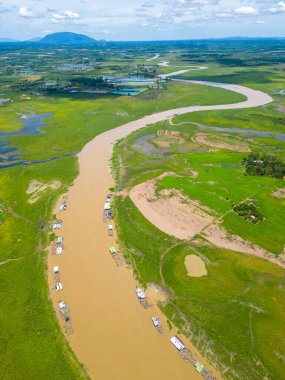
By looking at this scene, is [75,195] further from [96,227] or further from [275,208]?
[275,208]

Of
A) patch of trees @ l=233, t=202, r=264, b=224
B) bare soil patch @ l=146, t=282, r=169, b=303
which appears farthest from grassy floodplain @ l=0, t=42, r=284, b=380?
patch of trees @ l=233, t=202, r=264, b=224

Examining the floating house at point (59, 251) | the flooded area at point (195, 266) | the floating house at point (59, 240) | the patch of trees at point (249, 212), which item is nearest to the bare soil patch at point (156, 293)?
the flooded area at point (195, 266)

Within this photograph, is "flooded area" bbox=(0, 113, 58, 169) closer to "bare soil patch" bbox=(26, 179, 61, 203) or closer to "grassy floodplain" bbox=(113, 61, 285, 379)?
"bare soil patch" bbox=(26, 179, 61, 203)

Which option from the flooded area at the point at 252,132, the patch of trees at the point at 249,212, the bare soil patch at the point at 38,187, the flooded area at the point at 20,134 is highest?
the patch of trees at the point at 249,212

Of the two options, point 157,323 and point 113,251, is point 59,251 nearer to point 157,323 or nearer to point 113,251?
point 113,251

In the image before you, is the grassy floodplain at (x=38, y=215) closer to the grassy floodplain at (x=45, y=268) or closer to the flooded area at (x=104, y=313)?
the grassy floodplain at (x=45, y=268)
